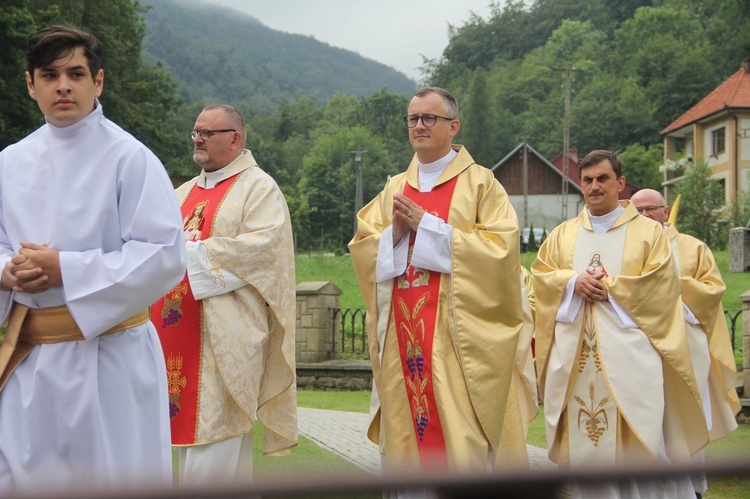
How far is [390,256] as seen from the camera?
19.8 ft

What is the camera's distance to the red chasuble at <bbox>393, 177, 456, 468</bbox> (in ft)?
19.4

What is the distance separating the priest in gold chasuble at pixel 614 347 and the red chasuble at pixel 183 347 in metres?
2.33

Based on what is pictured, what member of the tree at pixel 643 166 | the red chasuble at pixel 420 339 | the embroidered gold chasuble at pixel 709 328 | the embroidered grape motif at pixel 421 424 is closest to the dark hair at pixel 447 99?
the red chasuble at pixel 420 339

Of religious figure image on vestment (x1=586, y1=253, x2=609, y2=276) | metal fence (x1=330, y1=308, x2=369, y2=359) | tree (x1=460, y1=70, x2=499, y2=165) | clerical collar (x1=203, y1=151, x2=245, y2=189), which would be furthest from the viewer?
tree (x1=460, y1=70, x2=499, y2=165)

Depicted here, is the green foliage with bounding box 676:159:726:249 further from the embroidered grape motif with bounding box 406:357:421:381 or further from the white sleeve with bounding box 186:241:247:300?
the white sleeve with bounding box 186:241:247:300

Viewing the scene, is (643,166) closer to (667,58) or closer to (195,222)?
(667,58)

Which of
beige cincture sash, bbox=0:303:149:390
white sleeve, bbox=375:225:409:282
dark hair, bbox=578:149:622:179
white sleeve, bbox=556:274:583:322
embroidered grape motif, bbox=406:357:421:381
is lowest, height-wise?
embroidered grape motif, bbox=406:357:421:381

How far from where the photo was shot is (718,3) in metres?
94.8

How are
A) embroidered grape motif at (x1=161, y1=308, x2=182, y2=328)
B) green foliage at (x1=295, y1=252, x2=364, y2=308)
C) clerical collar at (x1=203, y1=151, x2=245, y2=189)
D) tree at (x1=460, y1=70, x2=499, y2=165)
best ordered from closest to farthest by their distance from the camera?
embroidered grape motif at (x1=161, y1=308, x2=182, y2=328) → clerical collar at (x1=203, y1=151, x2=245, y2=189) → green foliage at (x1=295, y1=252, x2=364, y2=308) → tree at (x1=460, y1=70, x2=499, y2=165)

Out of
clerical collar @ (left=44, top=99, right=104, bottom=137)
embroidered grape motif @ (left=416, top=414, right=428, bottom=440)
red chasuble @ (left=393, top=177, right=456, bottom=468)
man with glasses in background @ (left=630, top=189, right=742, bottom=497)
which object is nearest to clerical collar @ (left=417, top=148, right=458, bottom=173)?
red chasuble @ (left=393, top=177, right=456, bottom=468)

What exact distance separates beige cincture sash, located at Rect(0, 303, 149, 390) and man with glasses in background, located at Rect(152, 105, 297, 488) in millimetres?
2134

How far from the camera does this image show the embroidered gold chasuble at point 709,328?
7754 mm

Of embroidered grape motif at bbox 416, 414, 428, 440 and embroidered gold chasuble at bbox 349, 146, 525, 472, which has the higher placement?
embroidered gold chasuble at bbox 349, 146, 525, 472

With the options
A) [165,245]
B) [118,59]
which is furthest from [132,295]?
[118,59]
